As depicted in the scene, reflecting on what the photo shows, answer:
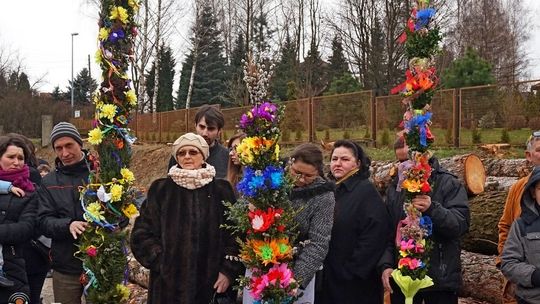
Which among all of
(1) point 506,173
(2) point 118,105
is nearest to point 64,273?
(2) point 118,105

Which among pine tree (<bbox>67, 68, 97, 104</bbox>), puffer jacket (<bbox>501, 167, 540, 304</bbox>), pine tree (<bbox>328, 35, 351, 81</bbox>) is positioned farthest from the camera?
pine tree (<bbox>67, 68, 97, 104</bbox>)

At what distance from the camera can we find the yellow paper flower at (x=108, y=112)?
374 cm

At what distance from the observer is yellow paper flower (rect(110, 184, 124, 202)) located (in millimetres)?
3679

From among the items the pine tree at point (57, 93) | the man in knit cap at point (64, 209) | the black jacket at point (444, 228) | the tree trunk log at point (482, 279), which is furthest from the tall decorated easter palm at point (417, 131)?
the pine tree at point (57, 93)

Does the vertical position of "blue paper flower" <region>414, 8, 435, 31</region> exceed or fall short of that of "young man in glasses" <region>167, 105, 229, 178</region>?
it exceeds it

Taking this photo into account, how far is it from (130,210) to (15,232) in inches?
40.0

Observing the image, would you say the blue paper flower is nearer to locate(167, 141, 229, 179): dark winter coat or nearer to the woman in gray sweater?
the woman in gray sweater

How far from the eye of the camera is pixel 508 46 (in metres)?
39.3

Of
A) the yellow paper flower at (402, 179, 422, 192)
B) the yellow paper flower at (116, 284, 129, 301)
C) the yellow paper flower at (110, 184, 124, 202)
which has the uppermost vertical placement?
the yellow paper flower at (402, 179, 422, 192)

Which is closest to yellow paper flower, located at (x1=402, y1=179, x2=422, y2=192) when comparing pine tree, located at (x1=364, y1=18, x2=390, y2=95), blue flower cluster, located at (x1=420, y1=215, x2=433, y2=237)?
blue flower cluster, located at (x1=420, y1=215, x2=433, y2=237)

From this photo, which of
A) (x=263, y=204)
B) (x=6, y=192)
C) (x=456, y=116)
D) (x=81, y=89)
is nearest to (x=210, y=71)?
(x=456, y=116)

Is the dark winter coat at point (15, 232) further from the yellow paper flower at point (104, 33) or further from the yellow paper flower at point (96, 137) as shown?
the yellow paper flower at point (104, 33)

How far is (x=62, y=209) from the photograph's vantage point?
420 centimetres

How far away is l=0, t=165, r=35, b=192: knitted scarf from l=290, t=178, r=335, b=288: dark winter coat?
218cm
